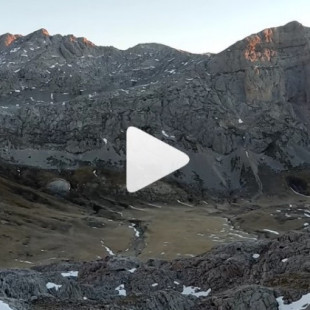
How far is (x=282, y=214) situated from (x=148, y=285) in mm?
145225

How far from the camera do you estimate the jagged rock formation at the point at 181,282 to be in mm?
36719

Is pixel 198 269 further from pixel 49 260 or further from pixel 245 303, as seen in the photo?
pixel 49 260

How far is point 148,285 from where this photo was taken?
48.1m

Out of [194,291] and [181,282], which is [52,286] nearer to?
[181,282]

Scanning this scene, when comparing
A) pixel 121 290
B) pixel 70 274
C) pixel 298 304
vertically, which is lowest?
pixel 121 290

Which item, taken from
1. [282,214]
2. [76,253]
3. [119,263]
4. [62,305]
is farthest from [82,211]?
[62,305]

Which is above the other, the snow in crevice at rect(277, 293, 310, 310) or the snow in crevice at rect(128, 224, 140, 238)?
the snow in crevice at rect(277, 293, 310, 310)

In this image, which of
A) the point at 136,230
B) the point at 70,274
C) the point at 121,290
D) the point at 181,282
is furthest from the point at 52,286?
the point at 136,230

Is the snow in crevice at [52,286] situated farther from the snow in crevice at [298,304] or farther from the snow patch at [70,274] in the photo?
the snow in crevice at [298,304]

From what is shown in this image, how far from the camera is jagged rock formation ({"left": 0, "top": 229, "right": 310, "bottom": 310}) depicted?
120 ft

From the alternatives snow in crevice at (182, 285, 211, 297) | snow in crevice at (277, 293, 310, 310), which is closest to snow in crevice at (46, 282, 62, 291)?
snow in crevice at (182, 285, 211, 297)

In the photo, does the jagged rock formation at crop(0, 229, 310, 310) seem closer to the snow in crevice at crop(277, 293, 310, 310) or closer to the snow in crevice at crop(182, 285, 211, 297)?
the snow in crevice at crop(182, 285, 211, 297)

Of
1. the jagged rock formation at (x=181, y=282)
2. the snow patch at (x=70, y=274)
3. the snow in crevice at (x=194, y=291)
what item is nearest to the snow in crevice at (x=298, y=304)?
the jagged rock formation at (x=181, y=282)

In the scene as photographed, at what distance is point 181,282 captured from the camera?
50.1m
